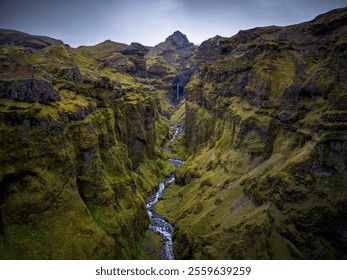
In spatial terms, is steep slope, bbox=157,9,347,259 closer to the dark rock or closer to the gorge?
the gorge

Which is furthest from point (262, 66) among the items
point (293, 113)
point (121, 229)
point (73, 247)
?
point (73, 247)

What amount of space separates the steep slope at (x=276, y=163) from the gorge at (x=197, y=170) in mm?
291

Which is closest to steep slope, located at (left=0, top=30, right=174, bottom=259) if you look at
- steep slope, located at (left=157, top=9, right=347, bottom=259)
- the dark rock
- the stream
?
the dark rock

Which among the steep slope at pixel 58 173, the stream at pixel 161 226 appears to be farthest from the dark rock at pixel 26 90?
the stream at pixel 161 226

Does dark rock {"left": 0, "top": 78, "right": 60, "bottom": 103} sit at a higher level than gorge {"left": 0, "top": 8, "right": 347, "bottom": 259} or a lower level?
higher

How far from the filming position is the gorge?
5266 cm

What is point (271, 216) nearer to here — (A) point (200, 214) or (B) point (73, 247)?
(A) point (200, 214)

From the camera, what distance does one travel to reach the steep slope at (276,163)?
202ft

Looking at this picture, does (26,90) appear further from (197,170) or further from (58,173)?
(197,170)

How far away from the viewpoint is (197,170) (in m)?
113

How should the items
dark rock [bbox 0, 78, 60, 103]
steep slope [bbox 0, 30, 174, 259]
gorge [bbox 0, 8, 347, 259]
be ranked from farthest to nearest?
dark rock [bbox 0, 78, 60, 103] < gorge [bbox 0, 8, 347, 259] < steep slope [bbox 0, 30, 174, 259]

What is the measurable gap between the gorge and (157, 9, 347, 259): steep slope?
291mm

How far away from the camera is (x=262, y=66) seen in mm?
101750
